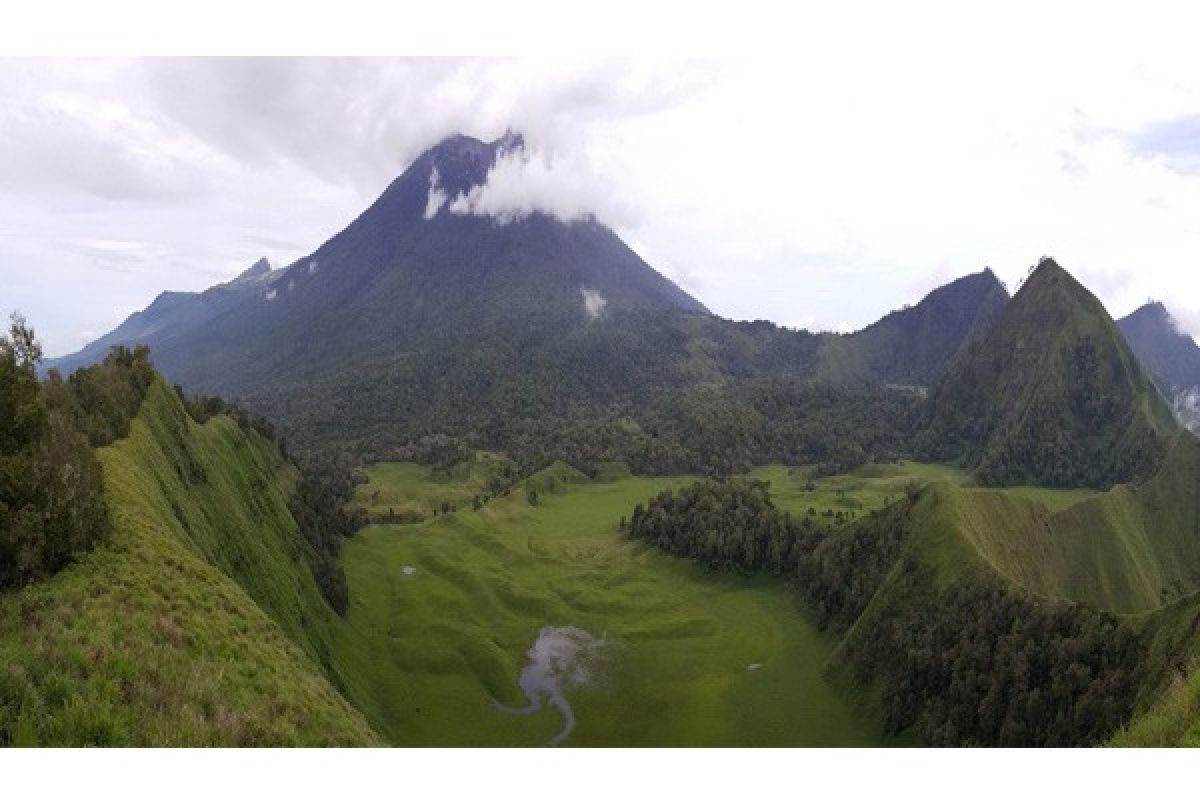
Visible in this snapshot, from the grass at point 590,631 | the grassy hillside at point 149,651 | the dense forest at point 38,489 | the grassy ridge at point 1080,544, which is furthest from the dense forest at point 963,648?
A: the dense forest at point 38,489

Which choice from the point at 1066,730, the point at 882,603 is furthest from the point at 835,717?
the point at 1066,730

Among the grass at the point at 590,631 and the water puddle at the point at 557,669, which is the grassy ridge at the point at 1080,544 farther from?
the water puddle at the point at 557,669

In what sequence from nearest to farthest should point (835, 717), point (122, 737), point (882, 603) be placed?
1. point (122, 737)
2. point (835, 717)
3. point (882, 603)

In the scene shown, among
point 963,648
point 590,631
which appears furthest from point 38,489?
point 590,631

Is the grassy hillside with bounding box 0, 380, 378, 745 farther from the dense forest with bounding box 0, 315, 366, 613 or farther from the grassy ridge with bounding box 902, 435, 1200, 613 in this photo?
the grassy ridge with bounding box 902, 435, 1200, 613

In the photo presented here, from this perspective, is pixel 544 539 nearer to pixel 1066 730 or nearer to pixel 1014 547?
pixel 1014 547

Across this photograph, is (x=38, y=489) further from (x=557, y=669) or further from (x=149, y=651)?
(x=557, y=669)

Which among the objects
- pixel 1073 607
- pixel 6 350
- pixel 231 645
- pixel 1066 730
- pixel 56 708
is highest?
pixel 6 350
